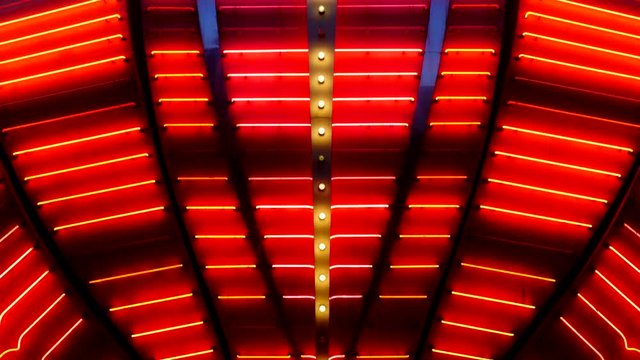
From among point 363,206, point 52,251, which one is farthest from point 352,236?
point 52,251

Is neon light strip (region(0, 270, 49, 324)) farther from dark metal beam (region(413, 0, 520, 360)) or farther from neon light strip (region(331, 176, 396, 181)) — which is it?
dark metal beam (region(413, 0, 520, 360))

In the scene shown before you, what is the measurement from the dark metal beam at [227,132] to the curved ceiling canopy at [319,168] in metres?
0.03

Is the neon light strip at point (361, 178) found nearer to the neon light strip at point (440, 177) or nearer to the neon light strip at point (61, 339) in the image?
the neon light strip at point (440, 177)

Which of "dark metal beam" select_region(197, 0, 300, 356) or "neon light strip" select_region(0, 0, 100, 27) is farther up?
"neon light strip" select_region(0, 0, 100, 27)

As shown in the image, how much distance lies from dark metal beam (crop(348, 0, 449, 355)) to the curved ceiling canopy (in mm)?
38

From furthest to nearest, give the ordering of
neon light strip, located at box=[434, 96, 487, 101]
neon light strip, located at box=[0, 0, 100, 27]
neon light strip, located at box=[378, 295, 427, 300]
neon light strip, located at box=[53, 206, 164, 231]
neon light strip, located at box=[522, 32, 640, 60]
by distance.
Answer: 1. neon light strip, located at box=[378, 295, 427, 300]
2. neon light strip, located at box=[53, 206, 164, 231]
3. neon light strip, located at box=[434, 96, 487, 101]
4. neon light strip, located at box=[0, 0, 100, 27]
5. neon light strip, located at box=[522, 32, 640, 60]

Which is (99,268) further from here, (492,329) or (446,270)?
(492,329)

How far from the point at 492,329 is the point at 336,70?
5842 millimetres

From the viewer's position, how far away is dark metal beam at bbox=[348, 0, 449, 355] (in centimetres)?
1166

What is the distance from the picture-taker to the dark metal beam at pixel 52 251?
1248 centimetres

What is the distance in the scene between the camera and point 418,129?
12.3 metres

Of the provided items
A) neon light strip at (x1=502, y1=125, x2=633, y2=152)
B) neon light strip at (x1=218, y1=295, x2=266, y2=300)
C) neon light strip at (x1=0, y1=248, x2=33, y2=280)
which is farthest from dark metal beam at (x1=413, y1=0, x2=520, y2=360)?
neon light strip at (x1=0, y1=248, x2=33, y2=280)

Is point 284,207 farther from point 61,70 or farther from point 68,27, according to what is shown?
point 68,27

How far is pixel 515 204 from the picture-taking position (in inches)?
518
